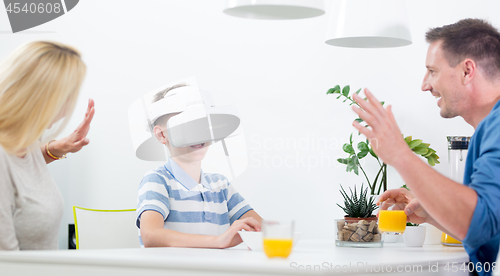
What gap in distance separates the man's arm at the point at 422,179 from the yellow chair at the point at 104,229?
122 cm

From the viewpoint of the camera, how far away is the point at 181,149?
1752mm

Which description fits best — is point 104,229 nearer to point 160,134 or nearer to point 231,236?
point 160,134

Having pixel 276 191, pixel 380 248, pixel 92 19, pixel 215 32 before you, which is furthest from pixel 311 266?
pixel 92 19

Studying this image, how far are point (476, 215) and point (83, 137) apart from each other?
1.01m

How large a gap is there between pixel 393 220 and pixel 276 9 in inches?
25.9

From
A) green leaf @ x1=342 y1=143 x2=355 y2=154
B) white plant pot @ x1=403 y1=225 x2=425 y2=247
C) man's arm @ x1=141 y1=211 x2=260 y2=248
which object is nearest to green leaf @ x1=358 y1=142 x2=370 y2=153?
green leaf @ x1=342 y1=143 x2=355 y2=154

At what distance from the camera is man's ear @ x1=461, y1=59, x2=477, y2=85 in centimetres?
129

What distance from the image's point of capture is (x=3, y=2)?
10.3ft

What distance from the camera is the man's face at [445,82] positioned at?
1320mm

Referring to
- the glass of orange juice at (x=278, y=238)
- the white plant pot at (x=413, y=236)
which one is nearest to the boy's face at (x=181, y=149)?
the white plant pot at (x=413, y=236)

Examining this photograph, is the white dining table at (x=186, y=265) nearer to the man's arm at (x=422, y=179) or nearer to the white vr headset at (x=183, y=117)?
the man's arm at (x=422, y=179)

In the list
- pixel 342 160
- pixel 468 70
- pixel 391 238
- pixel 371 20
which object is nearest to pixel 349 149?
pixel 342 160

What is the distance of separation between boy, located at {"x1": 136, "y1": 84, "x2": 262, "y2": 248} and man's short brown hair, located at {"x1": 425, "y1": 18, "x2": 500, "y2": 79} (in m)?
0.68

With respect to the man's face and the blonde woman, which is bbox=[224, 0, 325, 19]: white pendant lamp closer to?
the man's face
